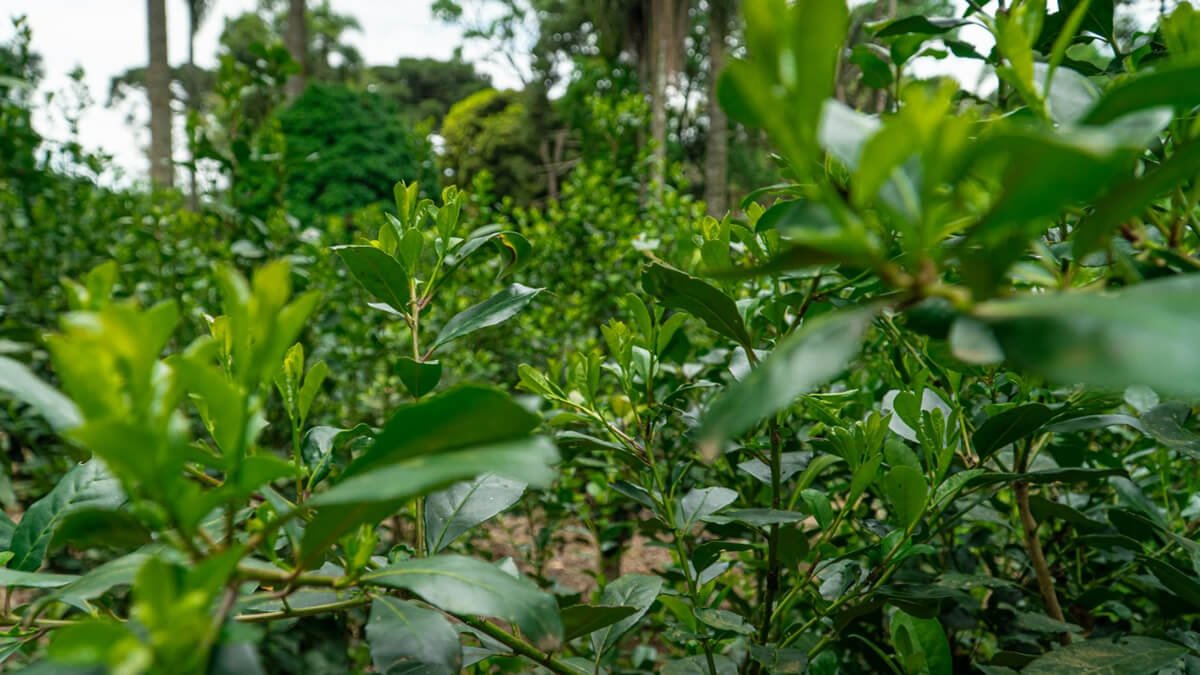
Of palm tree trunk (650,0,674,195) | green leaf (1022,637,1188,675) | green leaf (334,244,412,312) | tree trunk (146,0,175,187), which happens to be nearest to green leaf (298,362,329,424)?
green leaf (334,244,412,312)

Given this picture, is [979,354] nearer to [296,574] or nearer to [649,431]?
[296,574]

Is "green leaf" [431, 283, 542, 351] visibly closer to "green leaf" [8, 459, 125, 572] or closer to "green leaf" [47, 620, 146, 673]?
"green leaf" [8, 459, 125, 572]

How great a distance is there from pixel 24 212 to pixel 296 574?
12.0ft

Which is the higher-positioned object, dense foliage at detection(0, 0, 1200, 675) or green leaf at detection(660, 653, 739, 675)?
dense foliage at detection(0, 0, 1200, 675)

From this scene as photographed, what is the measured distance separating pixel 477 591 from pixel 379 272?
0.35 meters

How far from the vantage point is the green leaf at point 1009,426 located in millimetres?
587

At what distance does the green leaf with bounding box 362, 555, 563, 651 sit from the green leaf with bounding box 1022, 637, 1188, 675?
529 millimetres

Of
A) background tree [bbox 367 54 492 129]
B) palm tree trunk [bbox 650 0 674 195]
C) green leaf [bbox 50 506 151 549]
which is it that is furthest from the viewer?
background tree [bbox 367 54 492 129]

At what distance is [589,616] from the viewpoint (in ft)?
1.86

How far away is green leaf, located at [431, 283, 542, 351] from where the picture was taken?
0.66 meters

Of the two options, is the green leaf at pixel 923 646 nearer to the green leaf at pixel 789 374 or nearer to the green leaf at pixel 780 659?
the green leaf at pixel 780 659

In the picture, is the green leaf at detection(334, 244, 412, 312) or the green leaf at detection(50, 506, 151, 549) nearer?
the green leaf at detection(50, 506, 151, 549)

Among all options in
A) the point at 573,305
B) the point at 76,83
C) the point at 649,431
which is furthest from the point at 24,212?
the point at 649,431

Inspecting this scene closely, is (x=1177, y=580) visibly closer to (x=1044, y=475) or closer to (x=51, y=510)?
(x=1044, y=475)
